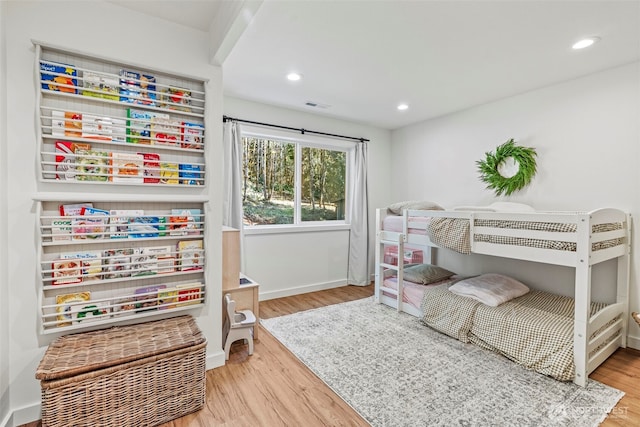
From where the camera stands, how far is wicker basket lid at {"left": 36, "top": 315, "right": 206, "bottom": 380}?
1433 mm

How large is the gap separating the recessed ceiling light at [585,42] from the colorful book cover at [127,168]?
3111 millimetres

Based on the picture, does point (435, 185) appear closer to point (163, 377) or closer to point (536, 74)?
point (536, 74)

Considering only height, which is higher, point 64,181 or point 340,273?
point 64,181

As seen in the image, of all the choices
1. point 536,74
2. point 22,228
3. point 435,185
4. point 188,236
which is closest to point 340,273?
point 435,185

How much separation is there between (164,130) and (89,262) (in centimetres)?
90

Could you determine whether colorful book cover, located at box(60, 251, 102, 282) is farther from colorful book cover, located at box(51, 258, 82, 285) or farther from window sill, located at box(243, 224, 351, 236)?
window sill, located at box(243, 224, 351, 236)

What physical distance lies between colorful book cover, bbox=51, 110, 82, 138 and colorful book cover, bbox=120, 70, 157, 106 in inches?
10.6

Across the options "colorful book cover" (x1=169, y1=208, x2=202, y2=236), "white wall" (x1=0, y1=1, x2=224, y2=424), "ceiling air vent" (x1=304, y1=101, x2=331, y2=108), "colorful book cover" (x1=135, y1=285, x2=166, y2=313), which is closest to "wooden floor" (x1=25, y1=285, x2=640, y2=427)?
"white wall" (x1=0, y1=1, x2=224, y2=424)

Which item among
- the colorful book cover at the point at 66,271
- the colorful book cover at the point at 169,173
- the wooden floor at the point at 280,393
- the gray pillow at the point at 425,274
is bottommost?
the wooden floor at the point at 280,393

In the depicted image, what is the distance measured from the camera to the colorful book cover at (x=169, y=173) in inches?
76.5

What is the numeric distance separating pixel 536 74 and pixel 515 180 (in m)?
1.03

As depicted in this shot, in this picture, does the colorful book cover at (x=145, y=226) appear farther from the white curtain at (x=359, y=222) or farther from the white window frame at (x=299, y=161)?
the white curtain at (x=359, y=222)

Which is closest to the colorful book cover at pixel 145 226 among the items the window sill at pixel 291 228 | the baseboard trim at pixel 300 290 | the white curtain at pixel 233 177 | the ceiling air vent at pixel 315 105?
the white curtain at pixel 233 177

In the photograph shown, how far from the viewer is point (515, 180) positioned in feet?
10.5
